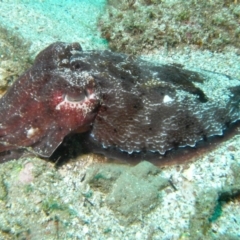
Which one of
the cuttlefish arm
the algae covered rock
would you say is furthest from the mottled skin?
the algae covered rock

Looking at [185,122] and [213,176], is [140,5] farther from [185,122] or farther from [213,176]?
[213,176]

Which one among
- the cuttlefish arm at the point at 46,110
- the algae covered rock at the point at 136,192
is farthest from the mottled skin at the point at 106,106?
the algae covered rock at the point at 136,192

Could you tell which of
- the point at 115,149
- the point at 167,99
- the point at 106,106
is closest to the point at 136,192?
the point at 115,149

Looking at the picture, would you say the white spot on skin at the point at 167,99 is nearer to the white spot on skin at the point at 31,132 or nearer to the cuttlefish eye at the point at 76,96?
the cuttlefish eye at the point at 76,96

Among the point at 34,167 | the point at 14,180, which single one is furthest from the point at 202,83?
the point at 14,180

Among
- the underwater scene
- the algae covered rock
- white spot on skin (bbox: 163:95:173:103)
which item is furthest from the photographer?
white spot on skin (bbox: 163:95:173:103)

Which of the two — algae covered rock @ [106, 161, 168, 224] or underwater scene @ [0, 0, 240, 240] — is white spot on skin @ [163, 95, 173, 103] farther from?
algae covered rock @ [106, 161, 168, 224]

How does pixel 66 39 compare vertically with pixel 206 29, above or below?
above
